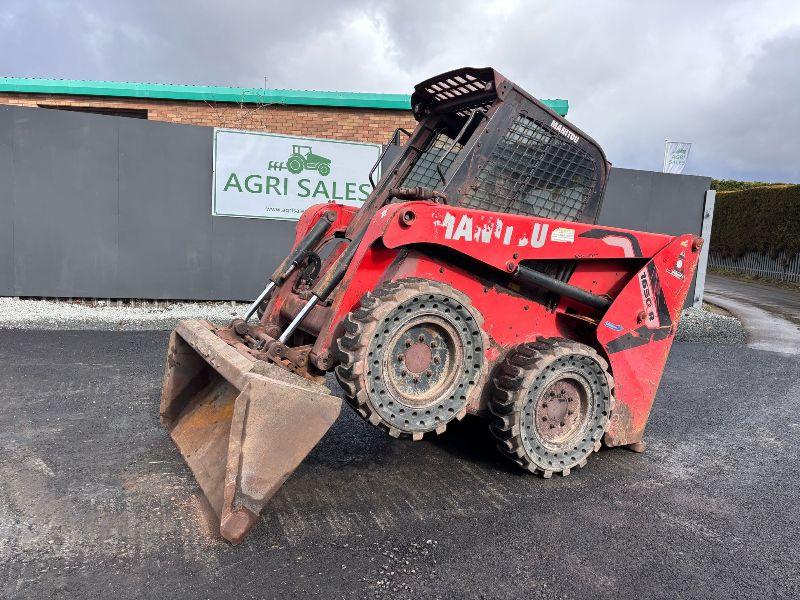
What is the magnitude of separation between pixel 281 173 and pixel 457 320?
292 inches

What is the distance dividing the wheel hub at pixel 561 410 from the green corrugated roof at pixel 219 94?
9.67 metres

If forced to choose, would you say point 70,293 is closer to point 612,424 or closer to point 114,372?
point 114,372

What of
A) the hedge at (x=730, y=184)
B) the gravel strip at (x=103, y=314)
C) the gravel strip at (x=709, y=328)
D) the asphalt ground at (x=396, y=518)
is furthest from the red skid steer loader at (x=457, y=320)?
the hedge at (x=730, y=184)

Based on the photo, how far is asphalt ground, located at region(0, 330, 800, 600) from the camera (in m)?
2.71

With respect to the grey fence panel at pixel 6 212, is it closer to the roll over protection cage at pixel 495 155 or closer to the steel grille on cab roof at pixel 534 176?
the roll over protection cage at pixel 495 155

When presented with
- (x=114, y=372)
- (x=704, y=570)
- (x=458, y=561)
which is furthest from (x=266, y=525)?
(x=114, y=372)

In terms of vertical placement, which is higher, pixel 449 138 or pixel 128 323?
pixel 449 138

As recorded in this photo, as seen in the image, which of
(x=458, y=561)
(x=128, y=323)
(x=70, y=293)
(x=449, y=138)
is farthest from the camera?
(x=70, y=293)

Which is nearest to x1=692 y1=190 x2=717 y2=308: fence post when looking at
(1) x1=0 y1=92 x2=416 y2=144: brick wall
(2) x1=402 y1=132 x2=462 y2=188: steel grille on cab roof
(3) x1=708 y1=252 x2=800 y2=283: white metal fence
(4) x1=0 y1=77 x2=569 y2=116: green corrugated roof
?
(4) x1=0 y1=77 x2=569 y2=116: green corrugated roof

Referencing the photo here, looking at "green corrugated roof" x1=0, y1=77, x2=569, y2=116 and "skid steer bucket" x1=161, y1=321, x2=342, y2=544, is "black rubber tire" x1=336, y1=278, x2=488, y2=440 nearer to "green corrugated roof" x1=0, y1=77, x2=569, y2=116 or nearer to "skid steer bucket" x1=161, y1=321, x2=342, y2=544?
"skid steer bucket" x1=161, y1=321, x2=342, y2=544

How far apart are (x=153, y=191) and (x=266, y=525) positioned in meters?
7.64

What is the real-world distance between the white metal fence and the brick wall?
14.8 metres

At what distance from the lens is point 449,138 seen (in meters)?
4.55

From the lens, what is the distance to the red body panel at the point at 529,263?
3.35 metres
